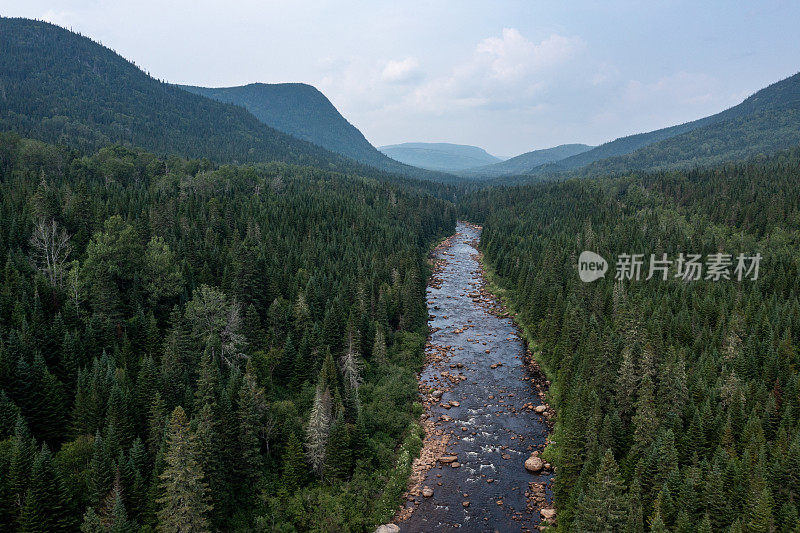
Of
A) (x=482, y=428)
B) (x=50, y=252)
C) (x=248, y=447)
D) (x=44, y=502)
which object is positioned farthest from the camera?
(x=50, y=252)

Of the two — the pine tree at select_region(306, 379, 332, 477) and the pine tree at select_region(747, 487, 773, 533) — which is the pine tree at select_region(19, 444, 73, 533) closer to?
the pine tree at select_region(306, 379, 332, 477)

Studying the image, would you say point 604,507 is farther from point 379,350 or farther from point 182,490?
point 379,350

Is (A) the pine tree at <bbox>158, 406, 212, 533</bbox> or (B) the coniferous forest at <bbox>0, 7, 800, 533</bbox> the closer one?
(A) the pine tree at <bbox>158, 406, 212, 533</bbox>

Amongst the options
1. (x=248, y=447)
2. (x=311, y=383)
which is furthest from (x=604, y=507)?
(x=311, y=383)

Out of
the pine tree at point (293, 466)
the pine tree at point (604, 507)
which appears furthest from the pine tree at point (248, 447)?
the pine tree at point (604, 507)
